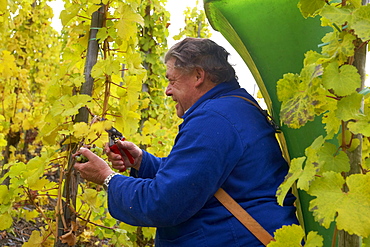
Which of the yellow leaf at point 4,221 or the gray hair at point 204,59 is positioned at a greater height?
the gray hair at point 204,59

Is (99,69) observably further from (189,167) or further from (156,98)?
(156,98)

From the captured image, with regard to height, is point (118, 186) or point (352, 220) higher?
point (352, 220)

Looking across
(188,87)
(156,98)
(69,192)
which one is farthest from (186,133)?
(156,98)

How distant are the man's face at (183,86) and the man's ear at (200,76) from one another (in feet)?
0.03

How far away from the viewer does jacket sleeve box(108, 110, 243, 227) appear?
1.41 metres

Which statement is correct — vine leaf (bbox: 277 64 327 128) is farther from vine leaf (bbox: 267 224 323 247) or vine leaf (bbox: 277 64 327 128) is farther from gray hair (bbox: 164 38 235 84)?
gray hair (bbox: 164 38 235 84)

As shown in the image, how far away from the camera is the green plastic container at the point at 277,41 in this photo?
1458 millimetres

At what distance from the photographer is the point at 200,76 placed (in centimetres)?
188

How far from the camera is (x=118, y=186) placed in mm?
1581

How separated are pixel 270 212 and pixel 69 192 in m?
0.96

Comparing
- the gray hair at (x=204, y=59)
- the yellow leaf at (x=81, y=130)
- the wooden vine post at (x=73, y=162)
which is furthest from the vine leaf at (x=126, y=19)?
the yellow leaf at (x=81, y=130)

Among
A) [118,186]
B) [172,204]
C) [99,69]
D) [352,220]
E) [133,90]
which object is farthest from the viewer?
[133,90]

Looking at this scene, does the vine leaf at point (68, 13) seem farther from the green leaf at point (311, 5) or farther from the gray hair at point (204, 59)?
the green leaf at point (311, 5)

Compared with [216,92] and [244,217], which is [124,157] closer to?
[216,92]
